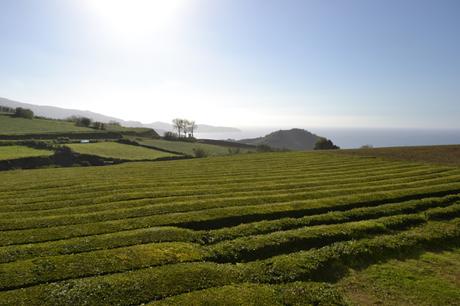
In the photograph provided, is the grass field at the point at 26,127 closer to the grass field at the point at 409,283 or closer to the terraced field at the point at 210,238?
the terraced field at the point at 210,238

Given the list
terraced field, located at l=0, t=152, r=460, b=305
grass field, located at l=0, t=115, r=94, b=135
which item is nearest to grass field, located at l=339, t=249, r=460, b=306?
terraced field, located at l=0, t=152, r=460, b=305

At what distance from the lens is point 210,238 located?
1986cm

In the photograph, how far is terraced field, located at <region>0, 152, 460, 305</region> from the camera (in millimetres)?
13969

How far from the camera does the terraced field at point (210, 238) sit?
14.0 metres

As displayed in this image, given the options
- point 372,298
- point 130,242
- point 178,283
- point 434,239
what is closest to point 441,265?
point 434,239

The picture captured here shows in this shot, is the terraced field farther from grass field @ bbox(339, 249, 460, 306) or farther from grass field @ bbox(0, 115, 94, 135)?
grass field @ bbox(0, 115, 94, 135)

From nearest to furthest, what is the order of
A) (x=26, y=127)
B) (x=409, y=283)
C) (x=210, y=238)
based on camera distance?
(x=409, y=283) → (x=210, y=238) → (x=26, y=127)

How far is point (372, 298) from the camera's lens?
14.5 m

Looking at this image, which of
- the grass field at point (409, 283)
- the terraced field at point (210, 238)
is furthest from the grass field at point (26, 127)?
the grass field at point (409, 283)

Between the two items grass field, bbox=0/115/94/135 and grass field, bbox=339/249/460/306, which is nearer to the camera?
grass field, bbox=339/249/460/306

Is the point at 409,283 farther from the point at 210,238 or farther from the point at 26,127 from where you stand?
the point at 26,127

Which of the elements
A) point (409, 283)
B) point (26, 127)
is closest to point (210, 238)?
point (409, 283)

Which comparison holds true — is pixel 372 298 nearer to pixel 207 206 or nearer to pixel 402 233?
pixel 402 233

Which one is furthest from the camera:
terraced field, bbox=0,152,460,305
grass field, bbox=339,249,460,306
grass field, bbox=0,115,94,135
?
grass field, bbox=0,115,94,135
